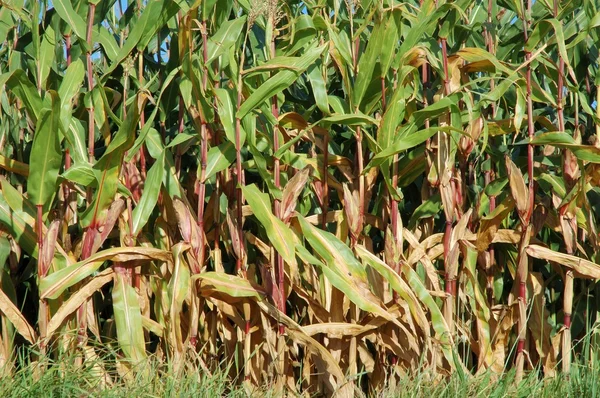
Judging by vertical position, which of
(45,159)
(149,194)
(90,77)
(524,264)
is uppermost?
(90,77)

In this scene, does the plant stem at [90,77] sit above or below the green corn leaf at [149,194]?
above

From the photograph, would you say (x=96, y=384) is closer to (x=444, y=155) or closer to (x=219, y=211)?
(x=219, y=211)

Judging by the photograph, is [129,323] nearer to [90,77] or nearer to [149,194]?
[149,194]

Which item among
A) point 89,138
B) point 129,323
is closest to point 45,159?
point 89,138

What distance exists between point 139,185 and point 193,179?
297 mm

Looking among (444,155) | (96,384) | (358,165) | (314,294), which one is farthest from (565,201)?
(96,384)

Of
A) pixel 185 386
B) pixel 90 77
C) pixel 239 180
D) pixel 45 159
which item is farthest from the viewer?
pixel 90 77

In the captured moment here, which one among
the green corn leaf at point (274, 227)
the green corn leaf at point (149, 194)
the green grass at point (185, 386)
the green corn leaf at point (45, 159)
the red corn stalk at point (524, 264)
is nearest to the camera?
the green grass at point (185, 386)

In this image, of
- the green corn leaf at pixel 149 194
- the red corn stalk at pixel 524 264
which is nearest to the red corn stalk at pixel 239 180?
the green corn leaf at pixel 149 194

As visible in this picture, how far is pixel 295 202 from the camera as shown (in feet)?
10.0

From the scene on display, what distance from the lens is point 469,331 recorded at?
10.7 ft

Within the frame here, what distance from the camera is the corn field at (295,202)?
2949 millimetres

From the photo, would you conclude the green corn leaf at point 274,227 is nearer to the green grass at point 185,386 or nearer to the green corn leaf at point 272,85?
the green corn leaf at point 272,85

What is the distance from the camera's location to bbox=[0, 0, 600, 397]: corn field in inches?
116
